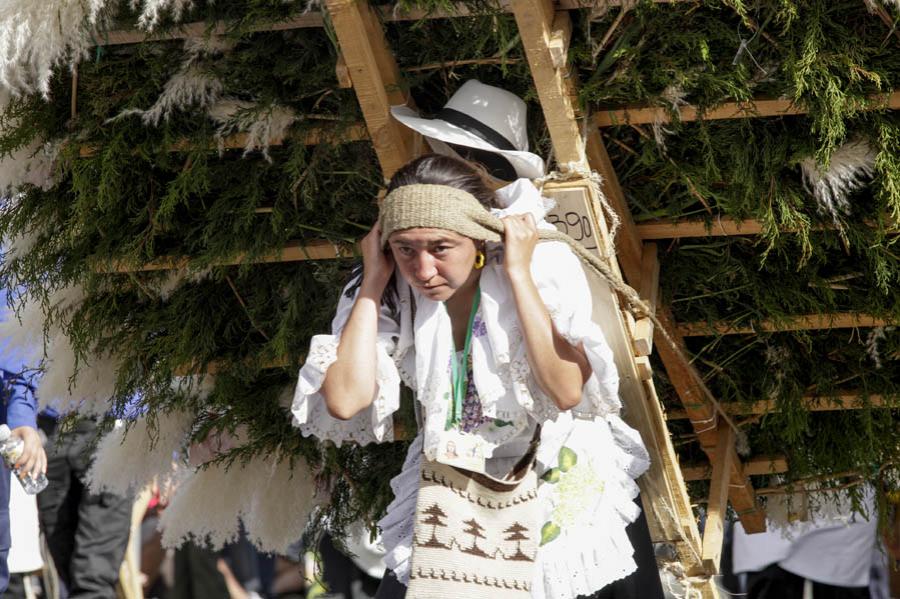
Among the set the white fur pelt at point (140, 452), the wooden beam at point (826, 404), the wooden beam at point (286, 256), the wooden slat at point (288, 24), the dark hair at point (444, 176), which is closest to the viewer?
the dark hair at point (444, 176)

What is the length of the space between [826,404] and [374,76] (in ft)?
4.90

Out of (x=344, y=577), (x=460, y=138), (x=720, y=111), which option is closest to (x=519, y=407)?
(x=460, y=138)

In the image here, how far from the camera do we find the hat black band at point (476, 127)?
2574mm

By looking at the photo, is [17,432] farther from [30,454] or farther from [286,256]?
[286,256]

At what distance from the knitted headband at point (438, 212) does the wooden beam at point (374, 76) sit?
11.6 inches

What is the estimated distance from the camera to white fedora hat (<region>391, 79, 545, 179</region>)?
8.43 ft

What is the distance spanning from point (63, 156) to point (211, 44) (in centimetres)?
44

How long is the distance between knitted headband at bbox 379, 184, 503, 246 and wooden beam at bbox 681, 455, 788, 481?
60.8 inches

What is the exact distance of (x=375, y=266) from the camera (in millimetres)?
2402

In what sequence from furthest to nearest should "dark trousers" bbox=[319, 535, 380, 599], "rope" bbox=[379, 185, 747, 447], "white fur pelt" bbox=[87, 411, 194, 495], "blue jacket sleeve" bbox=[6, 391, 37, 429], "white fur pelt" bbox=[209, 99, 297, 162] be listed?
"dark trousers" bbox=[319, 535, 380, 599] < "blue jacket sleeve" bbox=[6, 391, 37, 429] < "white fur pelt" bbox=[87, 411, 194, 495] < "white fur pelt" bbox=[209, 99, 297, 162] < "rope" bbox=[379, 185, 747, 447]

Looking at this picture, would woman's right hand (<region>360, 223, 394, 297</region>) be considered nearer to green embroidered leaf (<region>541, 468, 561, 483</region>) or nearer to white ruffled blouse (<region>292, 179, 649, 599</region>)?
white ruffled blouse (<region>292, 179, 649, 599</region>)

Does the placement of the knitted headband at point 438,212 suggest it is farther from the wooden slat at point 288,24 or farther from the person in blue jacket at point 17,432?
the person in blue jacket at point 17,432

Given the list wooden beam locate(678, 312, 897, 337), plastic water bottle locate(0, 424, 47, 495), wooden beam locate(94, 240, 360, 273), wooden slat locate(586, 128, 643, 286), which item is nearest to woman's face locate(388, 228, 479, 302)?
wooden slat locate(586, 128, 643, 286)

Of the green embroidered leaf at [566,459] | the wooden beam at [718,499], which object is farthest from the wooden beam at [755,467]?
the green embroidered leaf at [566,459]
